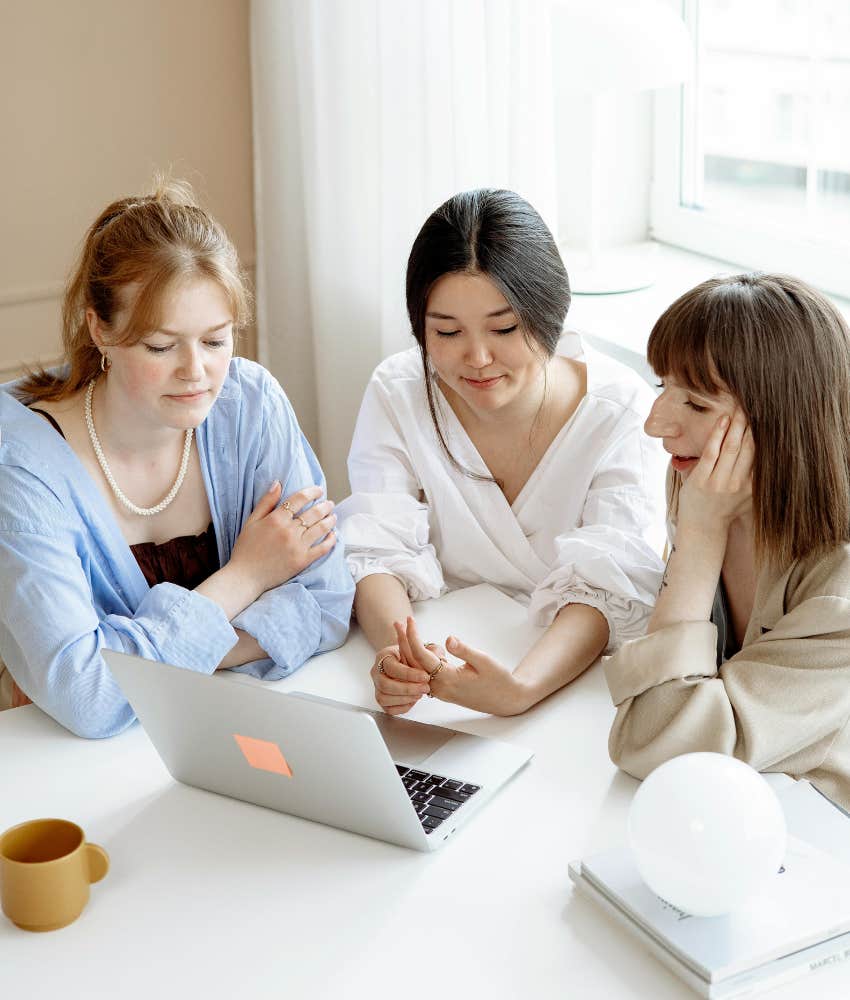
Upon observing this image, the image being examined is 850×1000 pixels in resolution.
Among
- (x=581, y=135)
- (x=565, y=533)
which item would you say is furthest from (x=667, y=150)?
(x=565, y=533)

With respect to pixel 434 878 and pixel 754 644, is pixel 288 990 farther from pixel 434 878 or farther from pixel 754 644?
pixel 754 644

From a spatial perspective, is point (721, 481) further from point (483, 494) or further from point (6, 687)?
point (6, 687)

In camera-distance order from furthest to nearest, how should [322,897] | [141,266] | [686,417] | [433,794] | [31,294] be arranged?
[31,294], [141,266], [686,417], [433,794], [322,897]

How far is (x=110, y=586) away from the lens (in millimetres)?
1582

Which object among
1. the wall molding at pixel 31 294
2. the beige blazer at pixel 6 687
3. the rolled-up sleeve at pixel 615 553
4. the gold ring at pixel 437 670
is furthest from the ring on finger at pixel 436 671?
the wall molding at pixel 31 294

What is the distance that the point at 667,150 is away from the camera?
2.79 metres

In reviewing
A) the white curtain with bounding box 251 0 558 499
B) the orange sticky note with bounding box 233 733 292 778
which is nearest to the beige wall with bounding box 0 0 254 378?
the white curtain with bounding box 251 0 558 499

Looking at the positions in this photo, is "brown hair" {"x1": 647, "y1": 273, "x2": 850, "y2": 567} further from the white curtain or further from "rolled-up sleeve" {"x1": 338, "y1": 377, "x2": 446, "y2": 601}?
the white curtain

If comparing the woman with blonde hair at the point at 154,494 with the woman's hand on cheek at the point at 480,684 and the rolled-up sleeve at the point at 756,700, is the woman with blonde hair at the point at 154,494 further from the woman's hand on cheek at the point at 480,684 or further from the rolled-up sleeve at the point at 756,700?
the rolled-up sleeve at the point at 756,700

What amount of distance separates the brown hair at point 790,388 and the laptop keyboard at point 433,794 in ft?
1.32

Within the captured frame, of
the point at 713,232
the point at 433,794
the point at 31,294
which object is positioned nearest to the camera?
the point at 433,794

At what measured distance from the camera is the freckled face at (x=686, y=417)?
4.28 ft

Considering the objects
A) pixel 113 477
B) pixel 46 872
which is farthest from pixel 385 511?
pixel 46 872

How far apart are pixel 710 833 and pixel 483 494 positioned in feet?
3.14
